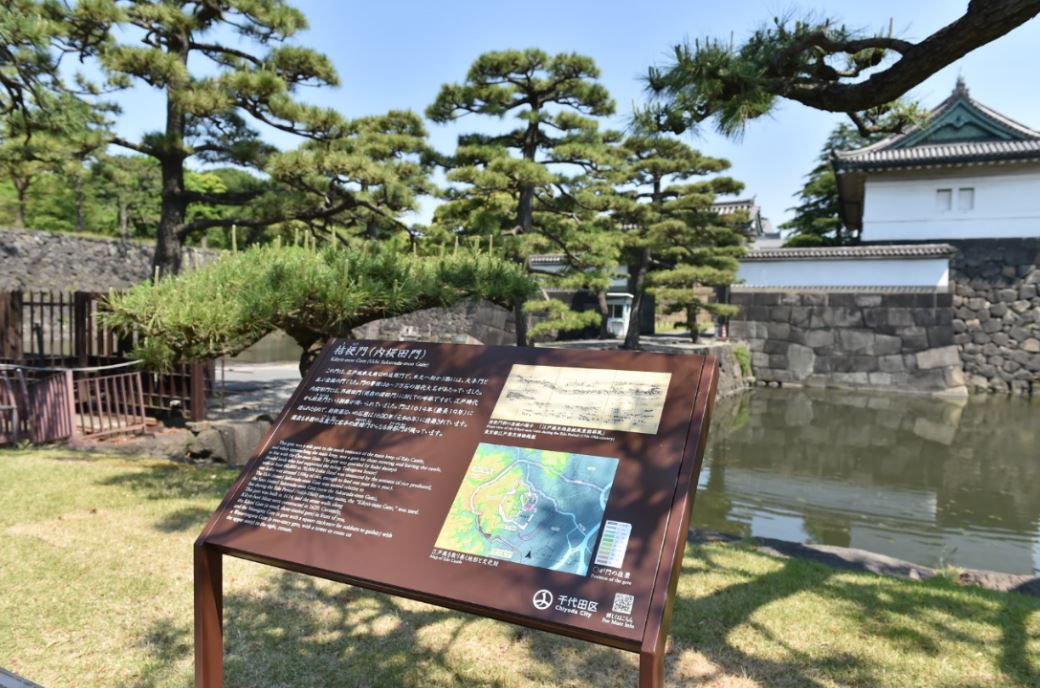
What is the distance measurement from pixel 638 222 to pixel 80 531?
12.9 meters

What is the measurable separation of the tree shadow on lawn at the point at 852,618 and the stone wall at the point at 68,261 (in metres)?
16.6

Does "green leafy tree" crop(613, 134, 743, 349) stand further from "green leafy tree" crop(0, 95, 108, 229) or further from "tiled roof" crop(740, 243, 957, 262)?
"green leafy tree" crop(0, 95, 108, 229)

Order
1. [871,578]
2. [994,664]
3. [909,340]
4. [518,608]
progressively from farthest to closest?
1. [909,340]
2. [871,578]
3. [994,664]
4. [518,608]

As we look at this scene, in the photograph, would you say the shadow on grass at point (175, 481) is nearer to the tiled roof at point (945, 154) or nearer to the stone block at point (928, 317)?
the stone block at point (928, 317)

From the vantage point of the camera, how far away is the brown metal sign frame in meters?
1.43

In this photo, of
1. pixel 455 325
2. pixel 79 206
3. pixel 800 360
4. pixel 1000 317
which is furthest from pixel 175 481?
pixel 79 206

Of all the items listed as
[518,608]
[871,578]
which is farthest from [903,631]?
[518,608]

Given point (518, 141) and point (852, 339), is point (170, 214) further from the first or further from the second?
point (852, 339)

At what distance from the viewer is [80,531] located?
3.79 m

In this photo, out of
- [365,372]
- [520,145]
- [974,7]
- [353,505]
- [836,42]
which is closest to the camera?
[353,505]

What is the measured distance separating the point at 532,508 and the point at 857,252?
15921 millimetres

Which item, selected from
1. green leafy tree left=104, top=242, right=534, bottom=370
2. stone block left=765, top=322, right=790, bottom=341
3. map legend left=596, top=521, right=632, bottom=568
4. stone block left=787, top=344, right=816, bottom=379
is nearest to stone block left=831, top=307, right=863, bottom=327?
stone block left=787, top=344, right=816, bottom=379

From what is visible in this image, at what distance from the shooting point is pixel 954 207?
1538 centimetres

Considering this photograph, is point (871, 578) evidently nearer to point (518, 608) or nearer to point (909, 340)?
point (518, 608)
